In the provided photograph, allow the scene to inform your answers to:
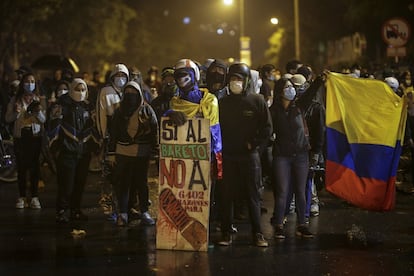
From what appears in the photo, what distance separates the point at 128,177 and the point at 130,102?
95 cm

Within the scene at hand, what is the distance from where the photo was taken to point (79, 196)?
1081 cm

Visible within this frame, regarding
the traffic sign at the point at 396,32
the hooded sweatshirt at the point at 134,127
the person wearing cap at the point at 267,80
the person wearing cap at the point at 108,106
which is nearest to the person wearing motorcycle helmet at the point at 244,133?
the hooded sweatshirt at the point at 134,127

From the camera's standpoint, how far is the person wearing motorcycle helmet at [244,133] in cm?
885

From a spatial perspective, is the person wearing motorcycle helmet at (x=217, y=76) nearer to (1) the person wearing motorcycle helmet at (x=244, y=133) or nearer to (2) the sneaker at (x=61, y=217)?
(1) the person wearing motorcycle helmet at (x=244, y=133)

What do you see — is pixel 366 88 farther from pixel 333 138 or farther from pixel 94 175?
pixel 94 175

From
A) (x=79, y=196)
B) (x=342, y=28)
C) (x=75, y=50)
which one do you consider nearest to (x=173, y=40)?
(x=75, y=50)

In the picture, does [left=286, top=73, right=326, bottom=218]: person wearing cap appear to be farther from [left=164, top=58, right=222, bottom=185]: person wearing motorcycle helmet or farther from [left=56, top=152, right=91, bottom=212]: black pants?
[left=56, top=152, right=91, bottom=212]: black pants

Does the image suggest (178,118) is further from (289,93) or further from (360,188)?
(360,188)

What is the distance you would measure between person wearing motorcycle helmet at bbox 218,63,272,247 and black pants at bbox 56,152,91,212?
95.7 inches

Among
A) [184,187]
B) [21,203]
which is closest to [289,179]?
[184,187]

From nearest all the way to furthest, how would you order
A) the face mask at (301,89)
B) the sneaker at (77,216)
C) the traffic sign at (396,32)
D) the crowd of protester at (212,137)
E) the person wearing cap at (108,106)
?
the crowd of protester at (212,137), the face mask at (301,89), the person wearing cap at (108,106), the sneaker at (77,216), the traffic sign at (396,32)

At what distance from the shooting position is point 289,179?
31.3 ft

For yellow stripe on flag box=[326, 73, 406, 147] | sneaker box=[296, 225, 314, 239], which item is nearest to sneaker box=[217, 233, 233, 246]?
sneaker box=[296, 225, 314, 239]

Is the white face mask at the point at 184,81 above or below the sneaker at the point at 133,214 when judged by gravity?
above
